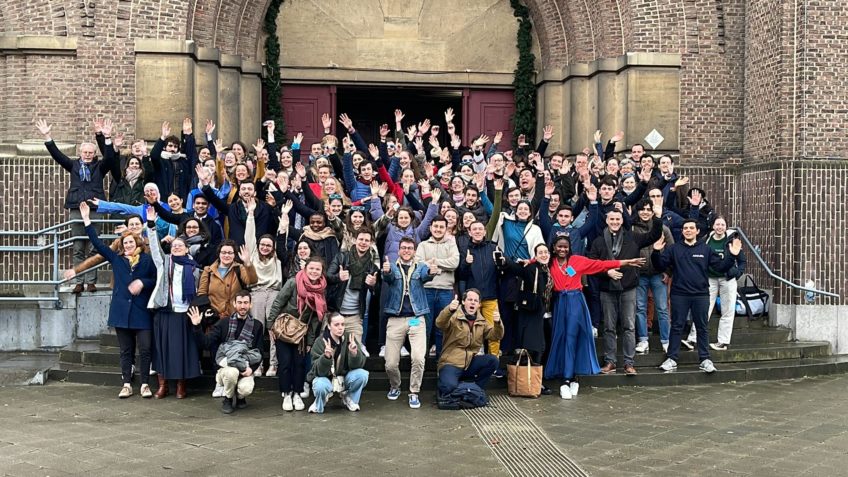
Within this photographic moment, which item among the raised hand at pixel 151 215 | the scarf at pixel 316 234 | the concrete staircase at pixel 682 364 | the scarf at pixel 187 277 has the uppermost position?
the raised hand at pixel 151 215

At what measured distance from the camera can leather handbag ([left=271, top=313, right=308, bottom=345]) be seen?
9.84 meters

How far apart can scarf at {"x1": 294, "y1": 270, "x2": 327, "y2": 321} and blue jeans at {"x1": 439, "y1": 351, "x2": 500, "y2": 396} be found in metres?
1.45

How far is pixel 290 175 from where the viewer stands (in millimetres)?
11789

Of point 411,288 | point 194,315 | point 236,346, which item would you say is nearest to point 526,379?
point 411,288

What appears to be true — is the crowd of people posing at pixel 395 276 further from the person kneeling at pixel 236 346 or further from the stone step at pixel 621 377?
the stone step at pixel 621 377

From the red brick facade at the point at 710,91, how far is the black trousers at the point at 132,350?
4.19 m

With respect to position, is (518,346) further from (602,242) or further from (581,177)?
(581,177)

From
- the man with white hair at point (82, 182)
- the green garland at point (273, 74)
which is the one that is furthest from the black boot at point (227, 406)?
the green garland at point (273, 74)

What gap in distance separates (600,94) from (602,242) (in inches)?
243

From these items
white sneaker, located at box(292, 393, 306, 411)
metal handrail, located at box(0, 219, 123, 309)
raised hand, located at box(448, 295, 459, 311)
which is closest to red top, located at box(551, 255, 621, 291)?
raised hand, located at box(448, 295, 459, 311)

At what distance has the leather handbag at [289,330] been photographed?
984cm

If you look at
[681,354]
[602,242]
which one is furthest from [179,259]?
[681,354]

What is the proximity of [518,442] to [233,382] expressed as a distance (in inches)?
118

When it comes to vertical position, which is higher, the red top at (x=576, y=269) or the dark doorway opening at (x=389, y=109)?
the dark doorway opening at (x=389, y=109)
